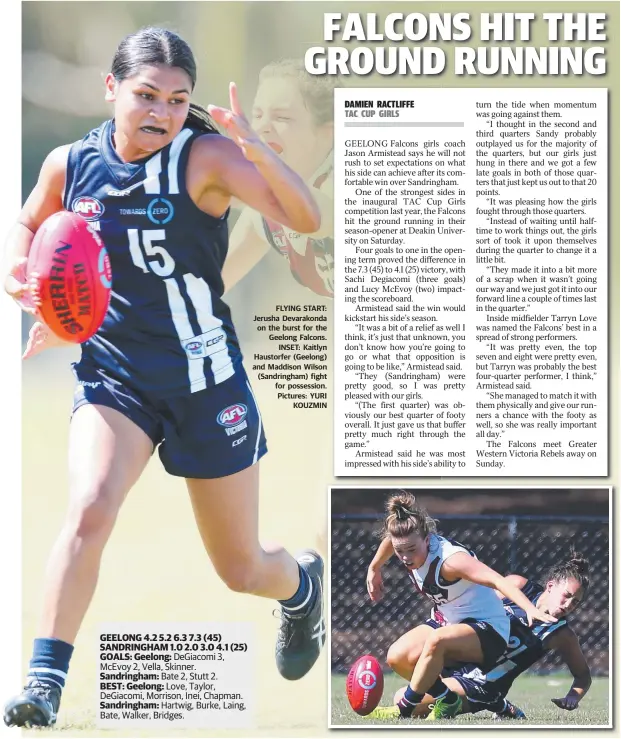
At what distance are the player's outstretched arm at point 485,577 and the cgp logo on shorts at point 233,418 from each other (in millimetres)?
1260

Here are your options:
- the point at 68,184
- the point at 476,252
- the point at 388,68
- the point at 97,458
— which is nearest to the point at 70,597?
the point at 97,458

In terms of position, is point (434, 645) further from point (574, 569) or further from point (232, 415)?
point (232, 415)

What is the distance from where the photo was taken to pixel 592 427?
18.4 ft

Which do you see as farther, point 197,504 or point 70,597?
point 197,504

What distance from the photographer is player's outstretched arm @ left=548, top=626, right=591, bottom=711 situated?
562 cm

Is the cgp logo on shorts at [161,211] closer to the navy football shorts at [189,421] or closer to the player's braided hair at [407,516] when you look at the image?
the navy football shorts at [189,421]

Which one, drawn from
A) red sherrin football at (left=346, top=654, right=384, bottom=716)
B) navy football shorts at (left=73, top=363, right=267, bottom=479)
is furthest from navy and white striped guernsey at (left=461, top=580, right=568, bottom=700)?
navy football shorts at (left=73, top=363, right=267, bottom=479)

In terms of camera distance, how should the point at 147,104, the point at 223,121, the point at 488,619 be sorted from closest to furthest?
the point at 223,121, the point at 147,104, the point at 488,619

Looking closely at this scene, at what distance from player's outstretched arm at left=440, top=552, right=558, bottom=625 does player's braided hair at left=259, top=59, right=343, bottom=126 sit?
226cm

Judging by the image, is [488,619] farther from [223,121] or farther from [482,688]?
[223,121]

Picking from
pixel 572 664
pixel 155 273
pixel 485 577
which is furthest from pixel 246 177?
pixel 572 664

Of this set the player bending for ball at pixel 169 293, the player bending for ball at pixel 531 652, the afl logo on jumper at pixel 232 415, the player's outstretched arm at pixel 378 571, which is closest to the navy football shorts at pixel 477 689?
the player bending for ball at pixel 531 652

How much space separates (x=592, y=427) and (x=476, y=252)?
3.41 ft

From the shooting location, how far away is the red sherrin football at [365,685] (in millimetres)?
5578
